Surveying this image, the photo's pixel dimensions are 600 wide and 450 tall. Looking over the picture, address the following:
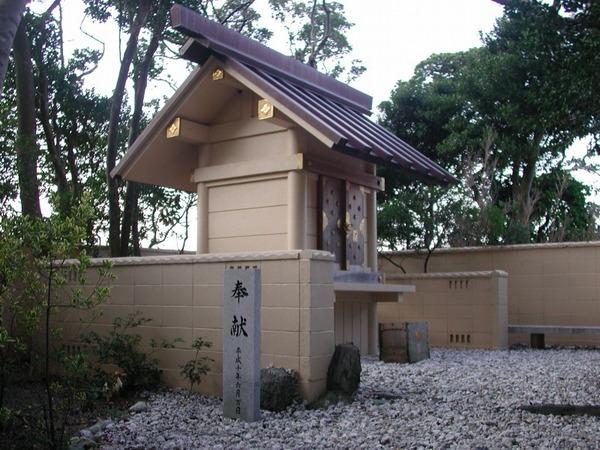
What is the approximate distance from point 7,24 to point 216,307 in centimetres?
346

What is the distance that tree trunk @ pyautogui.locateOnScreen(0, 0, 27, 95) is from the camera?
17.7 ft

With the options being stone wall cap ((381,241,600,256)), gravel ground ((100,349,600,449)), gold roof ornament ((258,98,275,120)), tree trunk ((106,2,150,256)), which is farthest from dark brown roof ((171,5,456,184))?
tree trunk ((106,2,150,256))

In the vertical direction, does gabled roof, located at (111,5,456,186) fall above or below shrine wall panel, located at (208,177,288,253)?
above

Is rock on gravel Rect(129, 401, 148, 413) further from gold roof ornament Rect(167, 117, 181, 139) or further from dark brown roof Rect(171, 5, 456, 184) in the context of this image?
gold roof ornament Rect(167, 117, 181, 139)

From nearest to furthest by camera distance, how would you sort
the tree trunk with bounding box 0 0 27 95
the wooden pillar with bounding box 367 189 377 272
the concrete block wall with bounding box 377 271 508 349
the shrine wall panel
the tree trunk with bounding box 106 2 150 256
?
the tree trunk with bounding box 0 0 27 95, the shrine wall panel, the wooden pillar with bounding box 367 189 377 272, the concrete block wall with bounding box 377 271 508 349, the tree trunk with bounding box 106 2 150 256

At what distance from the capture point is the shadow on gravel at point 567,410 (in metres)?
6.26

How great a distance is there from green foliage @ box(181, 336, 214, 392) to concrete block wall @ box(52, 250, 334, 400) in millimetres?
71

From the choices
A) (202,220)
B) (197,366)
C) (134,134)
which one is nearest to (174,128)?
(202,220)

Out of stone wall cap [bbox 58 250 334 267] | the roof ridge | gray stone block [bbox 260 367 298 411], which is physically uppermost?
the roof ridge

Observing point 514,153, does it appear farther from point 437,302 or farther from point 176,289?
point 176,289

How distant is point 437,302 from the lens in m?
13.6

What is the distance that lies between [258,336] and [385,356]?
461cm

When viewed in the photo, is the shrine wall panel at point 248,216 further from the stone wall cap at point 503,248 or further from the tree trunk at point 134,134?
the stone wall cap at point 503,248

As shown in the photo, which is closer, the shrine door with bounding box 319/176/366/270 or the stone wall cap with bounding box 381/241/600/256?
the shrine door with bounding box 319/176/366/270
